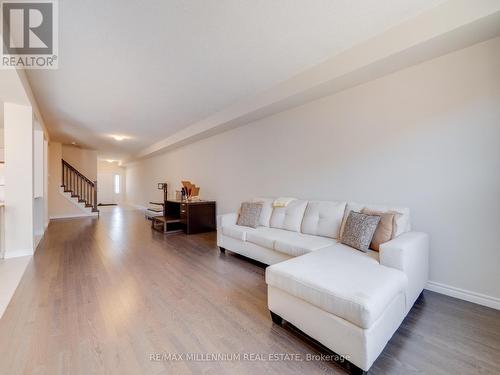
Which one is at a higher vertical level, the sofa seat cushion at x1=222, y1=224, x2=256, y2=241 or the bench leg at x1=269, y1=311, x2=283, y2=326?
the sofa seat cushion at x1=222, y1=224, x2=256, y2=241

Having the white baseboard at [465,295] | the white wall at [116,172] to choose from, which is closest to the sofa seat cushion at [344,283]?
the white baseboard at [465,295]

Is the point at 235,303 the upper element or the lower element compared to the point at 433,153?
lower

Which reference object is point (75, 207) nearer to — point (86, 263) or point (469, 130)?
point (86, 263)

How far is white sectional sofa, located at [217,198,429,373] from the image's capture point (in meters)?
1.33

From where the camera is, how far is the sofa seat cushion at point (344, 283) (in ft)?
4.35

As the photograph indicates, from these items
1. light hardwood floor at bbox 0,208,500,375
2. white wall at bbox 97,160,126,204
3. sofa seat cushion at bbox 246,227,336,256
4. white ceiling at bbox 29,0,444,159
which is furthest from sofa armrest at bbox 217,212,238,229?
white wall at bbox 97,160,126,204

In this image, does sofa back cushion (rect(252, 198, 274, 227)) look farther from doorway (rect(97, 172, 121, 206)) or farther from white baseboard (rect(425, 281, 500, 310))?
doorway (rect(97, 172, 121, 206))

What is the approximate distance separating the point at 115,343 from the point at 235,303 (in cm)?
98

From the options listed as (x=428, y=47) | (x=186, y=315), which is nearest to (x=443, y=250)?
(x=428, y=47)

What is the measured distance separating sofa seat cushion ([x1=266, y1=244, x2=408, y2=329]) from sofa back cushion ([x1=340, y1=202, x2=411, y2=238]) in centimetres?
54

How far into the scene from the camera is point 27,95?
3.20m

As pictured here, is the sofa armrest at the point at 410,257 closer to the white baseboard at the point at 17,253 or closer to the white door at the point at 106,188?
the white baseboard at the point at 17,253

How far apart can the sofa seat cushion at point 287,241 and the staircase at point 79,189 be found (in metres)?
7.25

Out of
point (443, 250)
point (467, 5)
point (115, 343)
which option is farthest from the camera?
point (443, 250)
